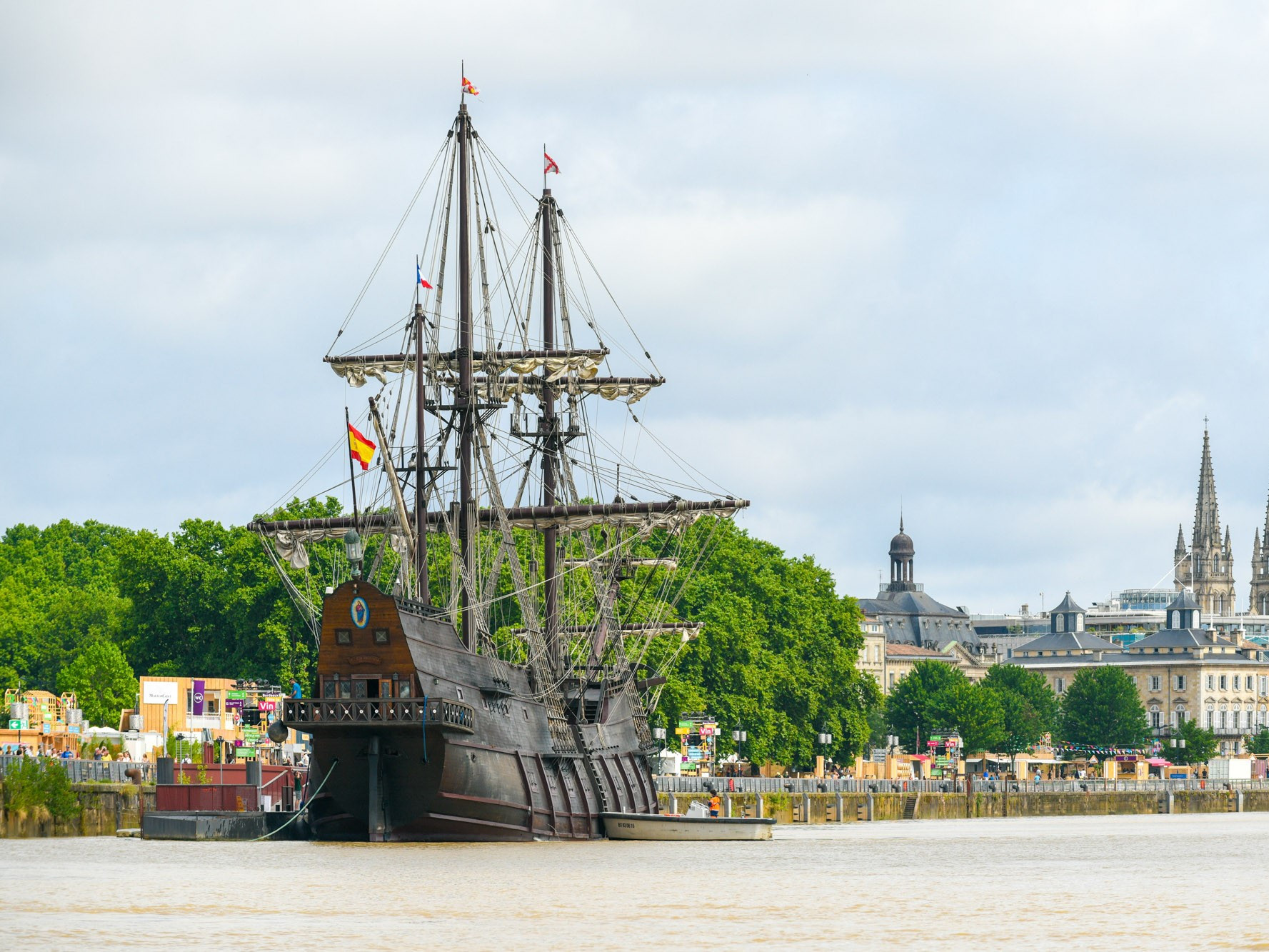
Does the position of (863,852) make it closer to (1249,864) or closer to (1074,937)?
(1249,864)

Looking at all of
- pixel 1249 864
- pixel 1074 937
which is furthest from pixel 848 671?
pixel 1074 937

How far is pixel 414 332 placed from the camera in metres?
68.3

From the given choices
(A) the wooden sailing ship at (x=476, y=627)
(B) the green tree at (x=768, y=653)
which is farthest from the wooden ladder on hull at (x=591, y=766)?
(B) the green tree at (x=768, y=653)

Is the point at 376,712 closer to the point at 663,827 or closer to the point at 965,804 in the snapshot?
the point at 663,827

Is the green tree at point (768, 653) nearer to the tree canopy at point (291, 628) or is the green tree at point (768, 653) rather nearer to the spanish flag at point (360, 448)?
the tree canopy at point (291, 628)

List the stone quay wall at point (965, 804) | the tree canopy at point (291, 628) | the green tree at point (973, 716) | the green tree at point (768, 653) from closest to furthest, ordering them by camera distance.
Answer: the stone quay wall at point (965, 804)
the tree canopy at point (291, 628)
the green tree at point (768, 653)
the green tree at point (973, 716)

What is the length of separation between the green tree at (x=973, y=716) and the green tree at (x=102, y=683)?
94.4 metres

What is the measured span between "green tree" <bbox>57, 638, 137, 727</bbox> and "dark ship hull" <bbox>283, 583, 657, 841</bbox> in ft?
145

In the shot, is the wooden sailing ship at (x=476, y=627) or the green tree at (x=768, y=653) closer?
the wooden sailing ship at (x=476, y=627)

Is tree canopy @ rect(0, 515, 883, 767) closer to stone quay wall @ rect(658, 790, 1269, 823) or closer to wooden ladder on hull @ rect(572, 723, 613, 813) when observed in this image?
stone quay wall @ rect(658, 790, 1269, 823)

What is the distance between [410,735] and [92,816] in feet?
45.1

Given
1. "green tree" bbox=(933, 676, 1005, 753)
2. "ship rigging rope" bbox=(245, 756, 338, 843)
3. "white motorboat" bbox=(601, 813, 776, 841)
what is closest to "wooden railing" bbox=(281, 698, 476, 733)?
"ship rigging rope" bbox=(245, 756, 338, 843)

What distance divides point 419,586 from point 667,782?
124 feet

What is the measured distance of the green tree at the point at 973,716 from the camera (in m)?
192
